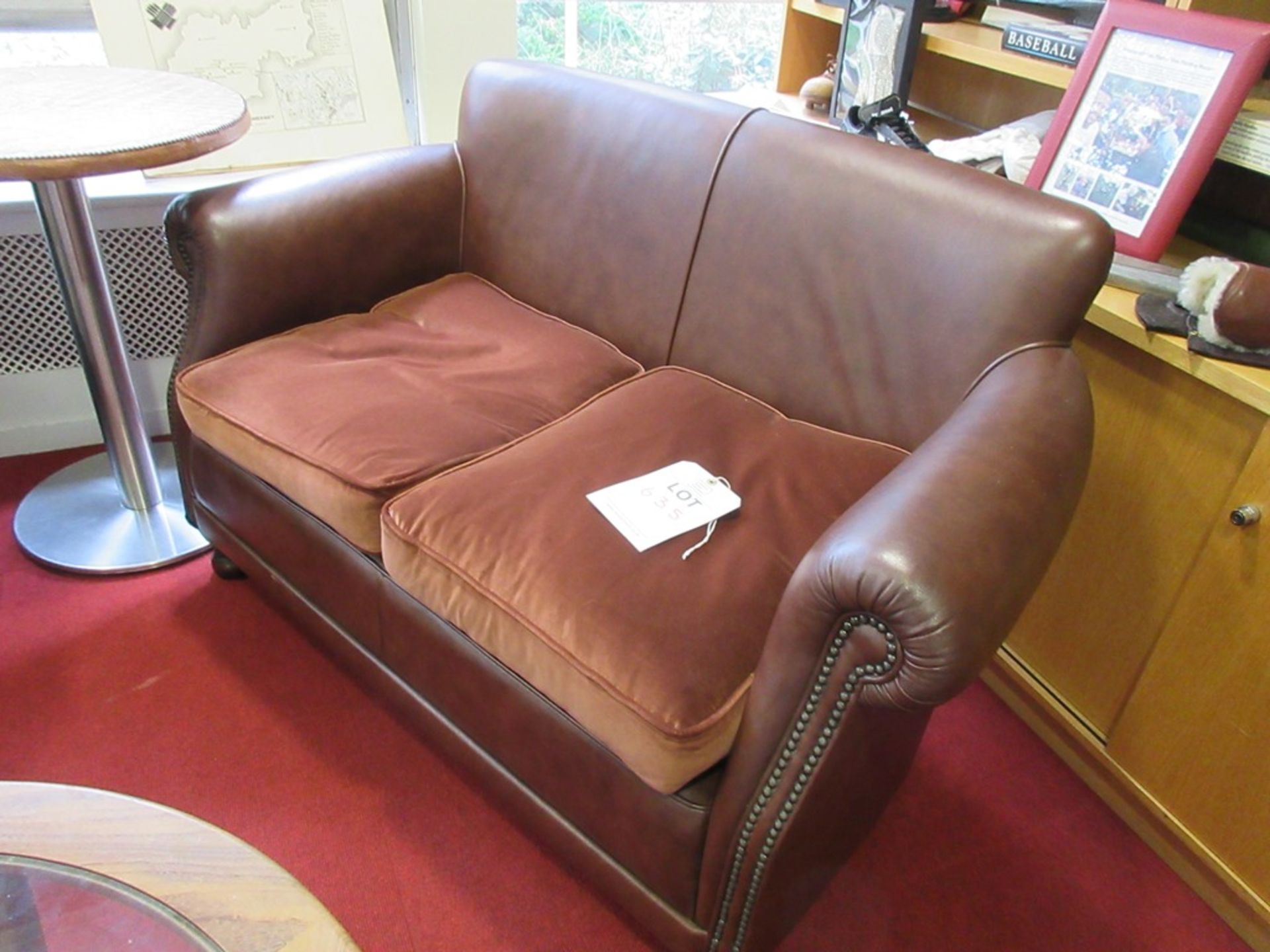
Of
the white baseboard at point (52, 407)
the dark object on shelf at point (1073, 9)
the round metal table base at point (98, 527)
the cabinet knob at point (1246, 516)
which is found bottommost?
the round metal table base at point (98, 527)

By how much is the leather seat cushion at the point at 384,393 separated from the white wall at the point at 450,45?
79 centimetres

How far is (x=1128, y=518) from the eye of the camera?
1.37 m

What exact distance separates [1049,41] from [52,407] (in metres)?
2.09

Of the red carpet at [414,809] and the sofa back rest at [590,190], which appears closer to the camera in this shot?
the red carpet at [414,809]

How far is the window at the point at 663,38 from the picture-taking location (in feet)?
Result: 8.11

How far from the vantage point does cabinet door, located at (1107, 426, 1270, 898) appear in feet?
3.93

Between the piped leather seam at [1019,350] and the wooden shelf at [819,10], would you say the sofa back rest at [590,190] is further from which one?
the wooden shelf at [819,10]

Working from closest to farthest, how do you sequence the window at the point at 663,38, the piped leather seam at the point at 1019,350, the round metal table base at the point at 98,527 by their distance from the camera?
1. the piped leather seam at the point at 1019,350
2. the round metal table base at the point at 98,527
3. the window at the point at 663,38

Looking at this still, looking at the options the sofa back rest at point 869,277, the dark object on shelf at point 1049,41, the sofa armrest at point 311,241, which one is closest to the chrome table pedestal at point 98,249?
the sofa armrest at point 311,241

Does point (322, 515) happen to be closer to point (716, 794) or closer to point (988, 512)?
point (716, 794)

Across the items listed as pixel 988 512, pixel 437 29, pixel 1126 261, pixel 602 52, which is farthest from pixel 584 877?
pixel 602 52

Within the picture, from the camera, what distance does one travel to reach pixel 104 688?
4.95 ft

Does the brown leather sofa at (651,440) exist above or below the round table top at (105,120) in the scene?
below

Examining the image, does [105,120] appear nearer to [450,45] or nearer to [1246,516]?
[450,45]
